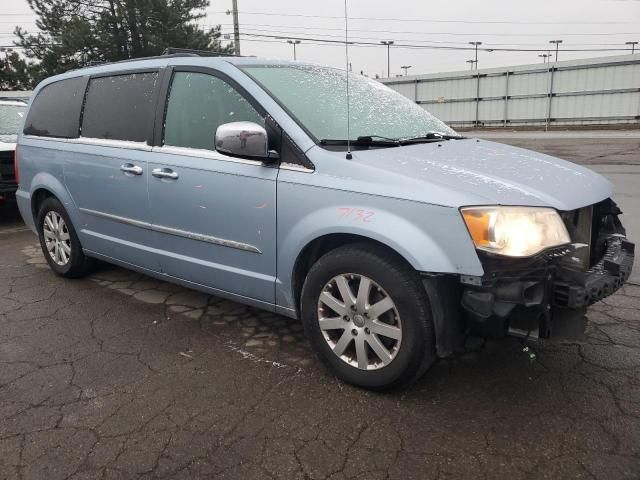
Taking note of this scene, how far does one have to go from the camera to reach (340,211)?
103 inches

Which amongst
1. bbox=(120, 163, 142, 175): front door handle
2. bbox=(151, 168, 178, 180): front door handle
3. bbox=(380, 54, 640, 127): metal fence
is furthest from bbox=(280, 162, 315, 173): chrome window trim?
bbox=(380, 54, 640, 127): metal fence

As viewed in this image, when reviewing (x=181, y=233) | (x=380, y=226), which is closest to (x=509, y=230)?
(x=380, y=226)

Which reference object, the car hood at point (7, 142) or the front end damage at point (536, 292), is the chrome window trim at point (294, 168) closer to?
the front end damage at point (536, 292)

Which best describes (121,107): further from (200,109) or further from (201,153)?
(201,153)

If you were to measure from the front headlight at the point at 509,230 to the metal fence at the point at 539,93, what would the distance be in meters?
28.2

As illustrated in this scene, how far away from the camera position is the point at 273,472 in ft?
7.06

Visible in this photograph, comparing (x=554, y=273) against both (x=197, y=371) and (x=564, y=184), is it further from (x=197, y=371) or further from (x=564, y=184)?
(x=197, y=371)

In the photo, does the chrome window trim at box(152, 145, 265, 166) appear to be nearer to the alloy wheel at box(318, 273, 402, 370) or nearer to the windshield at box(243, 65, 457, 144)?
the windshield at box(243, 65, 457, 144)

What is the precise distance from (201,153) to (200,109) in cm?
30

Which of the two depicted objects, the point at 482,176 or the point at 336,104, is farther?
the point at 336,104

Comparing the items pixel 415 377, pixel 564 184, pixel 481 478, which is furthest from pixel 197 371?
pixel 564 184

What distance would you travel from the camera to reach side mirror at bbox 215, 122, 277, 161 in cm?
281

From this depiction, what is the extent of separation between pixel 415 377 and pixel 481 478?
59 cm

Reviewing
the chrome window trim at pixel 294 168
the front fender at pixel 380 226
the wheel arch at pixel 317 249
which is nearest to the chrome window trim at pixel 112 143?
the chrome window trim at pixel 294 168
